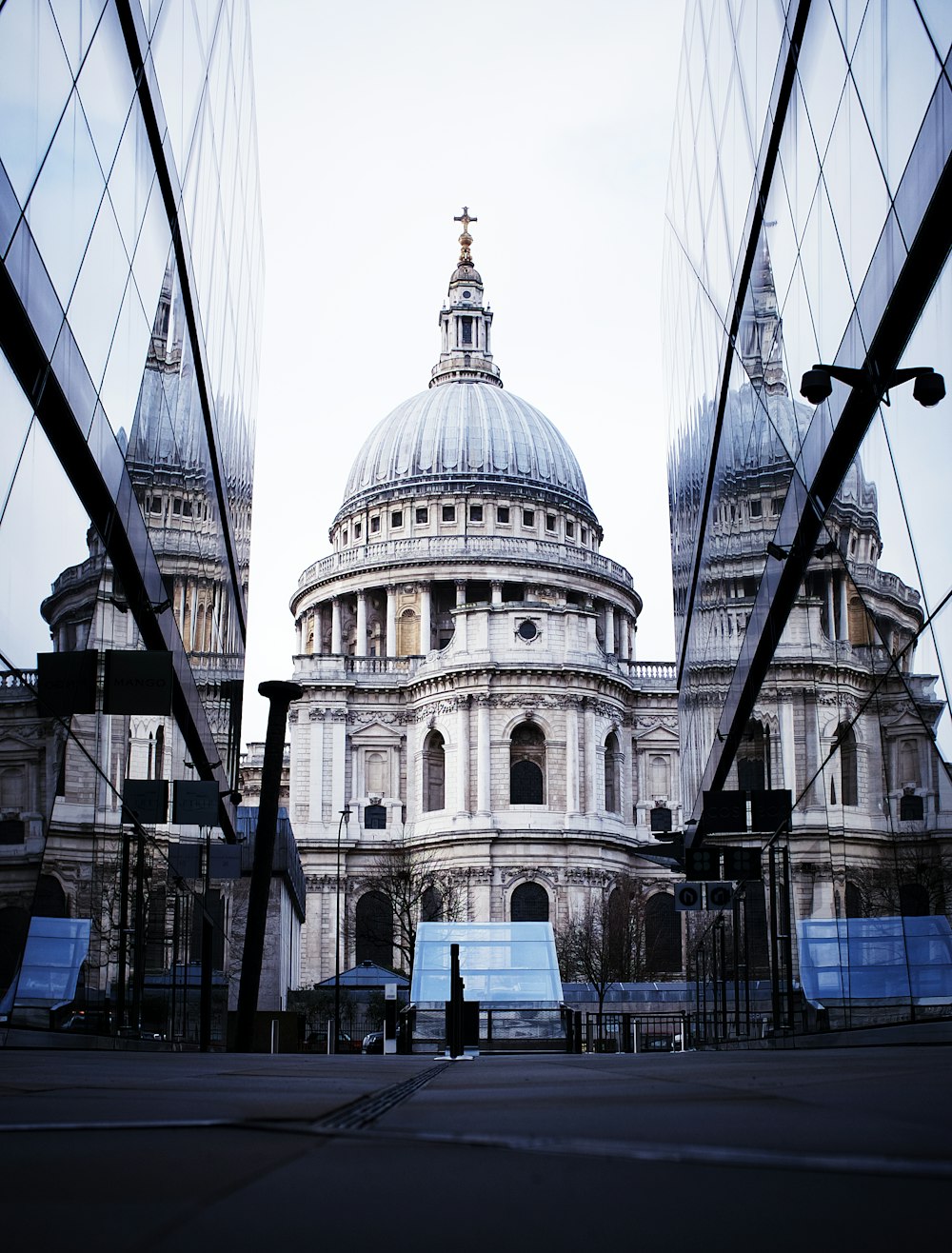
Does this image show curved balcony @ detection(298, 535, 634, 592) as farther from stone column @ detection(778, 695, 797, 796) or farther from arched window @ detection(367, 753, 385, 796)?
stone column @ detection(778, 695, 797, 796)

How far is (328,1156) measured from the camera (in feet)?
12.3

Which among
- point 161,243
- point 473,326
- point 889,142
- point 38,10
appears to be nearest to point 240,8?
point 161,243

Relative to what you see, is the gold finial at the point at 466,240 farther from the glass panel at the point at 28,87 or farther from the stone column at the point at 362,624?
the glass panel at the point at 28,87

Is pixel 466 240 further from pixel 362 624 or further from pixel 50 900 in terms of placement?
pixel 50 900

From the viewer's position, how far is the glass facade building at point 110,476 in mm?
12117


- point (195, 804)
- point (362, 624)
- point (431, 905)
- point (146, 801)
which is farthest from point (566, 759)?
point (146, 801)

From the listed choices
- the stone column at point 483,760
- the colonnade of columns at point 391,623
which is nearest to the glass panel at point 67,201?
the stone column at point 483,760

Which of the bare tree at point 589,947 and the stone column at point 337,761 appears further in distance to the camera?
the stone column at point 337,761

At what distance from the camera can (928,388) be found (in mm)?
10328

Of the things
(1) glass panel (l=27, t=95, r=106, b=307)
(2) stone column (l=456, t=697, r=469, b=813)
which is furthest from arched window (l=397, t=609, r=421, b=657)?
(1) glass panel (l=27, t=95, r=106, b=307)

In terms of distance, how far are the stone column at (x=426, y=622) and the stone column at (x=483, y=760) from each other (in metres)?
14.8

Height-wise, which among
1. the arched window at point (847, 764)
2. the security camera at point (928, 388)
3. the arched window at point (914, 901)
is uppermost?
the security camera at point (928, 388)

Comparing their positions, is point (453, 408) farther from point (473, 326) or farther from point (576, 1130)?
point (576, 1130)

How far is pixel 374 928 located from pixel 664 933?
15.8 meters
